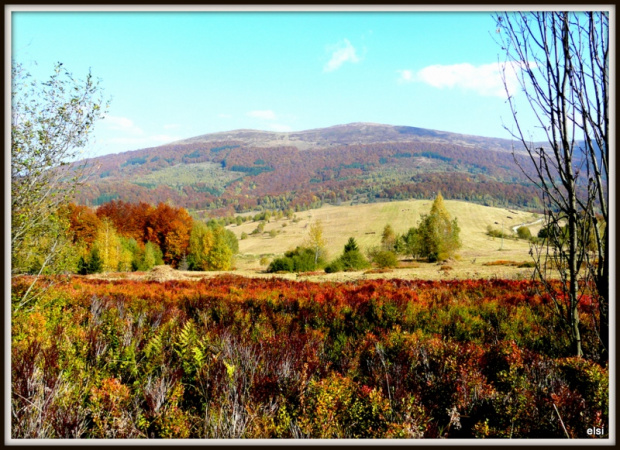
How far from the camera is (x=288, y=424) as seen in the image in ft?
8.54

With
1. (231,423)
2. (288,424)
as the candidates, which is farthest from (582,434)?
(231,423)

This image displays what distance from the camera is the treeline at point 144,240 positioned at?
40.4m

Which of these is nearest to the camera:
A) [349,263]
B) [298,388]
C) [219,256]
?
[298,388]

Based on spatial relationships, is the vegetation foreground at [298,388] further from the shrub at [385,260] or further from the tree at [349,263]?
the shrub at [385,260]

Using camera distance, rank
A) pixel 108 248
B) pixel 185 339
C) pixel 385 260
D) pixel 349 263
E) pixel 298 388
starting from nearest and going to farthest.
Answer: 1. pixel 298 388
2. pixel 185 339
3. pixel 349 263
4. pixel 385 260
5. pixel 108 248

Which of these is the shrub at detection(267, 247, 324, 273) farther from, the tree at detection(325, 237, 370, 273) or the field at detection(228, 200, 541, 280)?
the field at detection(228, 200, 541, 280)

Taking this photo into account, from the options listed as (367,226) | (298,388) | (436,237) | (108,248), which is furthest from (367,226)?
(298,388)

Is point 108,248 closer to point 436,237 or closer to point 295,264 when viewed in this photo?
point 295,264

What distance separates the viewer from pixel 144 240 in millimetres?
60969

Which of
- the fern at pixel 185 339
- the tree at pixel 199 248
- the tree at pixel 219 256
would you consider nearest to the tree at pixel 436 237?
the tree at pixel 219 256

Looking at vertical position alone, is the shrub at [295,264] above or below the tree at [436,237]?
below

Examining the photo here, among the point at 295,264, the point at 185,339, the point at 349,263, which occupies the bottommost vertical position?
the point at 295,264

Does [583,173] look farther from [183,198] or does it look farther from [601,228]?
[183,198]

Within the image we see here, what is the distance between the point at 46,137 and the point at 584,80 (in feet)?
21.6
